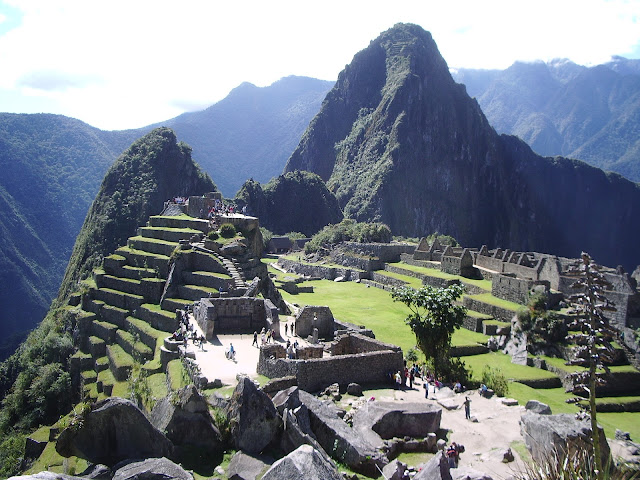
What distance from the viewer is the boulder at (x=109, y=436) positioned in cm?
1053

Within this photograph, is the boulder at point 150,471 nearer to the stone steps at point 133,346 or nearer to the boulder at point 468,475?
the boulder at point 468,475

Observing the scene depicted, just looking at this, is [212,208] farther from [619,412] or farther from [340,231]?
[340,231]

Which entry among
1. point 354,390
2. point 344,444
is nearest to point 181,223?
point 354,390

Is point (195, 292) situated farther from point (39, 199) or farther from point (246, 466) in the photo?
point (39, 199)

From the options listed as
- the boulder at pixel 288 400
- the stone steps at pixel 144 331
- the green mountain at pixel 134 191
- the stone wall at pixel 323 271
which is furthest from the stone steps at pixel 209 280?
the green mountain at pixel 134 191

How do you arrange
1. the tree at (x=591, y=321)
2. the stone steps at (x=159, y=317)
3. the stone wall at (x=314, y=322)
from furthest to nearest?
the stone steps at (x=159, y=317), the stone wall at (x=314, y=322), the tree at (x=591, y=321)

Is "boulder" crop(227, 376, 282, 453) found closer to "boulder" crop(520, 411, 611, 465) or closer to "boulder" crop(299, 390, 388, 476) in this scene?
"boulder" crop(299, 390, 388, 476)

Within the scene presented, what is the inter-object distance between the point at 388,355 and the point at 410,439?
18.7 feet

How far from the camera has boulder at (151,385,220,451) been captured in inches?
462

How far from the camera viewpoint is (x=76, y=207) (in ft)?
430

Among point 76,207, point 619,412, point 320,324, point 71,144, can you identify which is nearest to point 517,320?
point 619,412

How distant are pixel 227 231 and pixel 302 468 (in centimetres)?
2839

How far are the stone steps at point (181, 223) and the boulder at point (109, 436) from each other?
28075 mm

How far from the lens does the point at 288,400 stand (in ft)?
45.6
